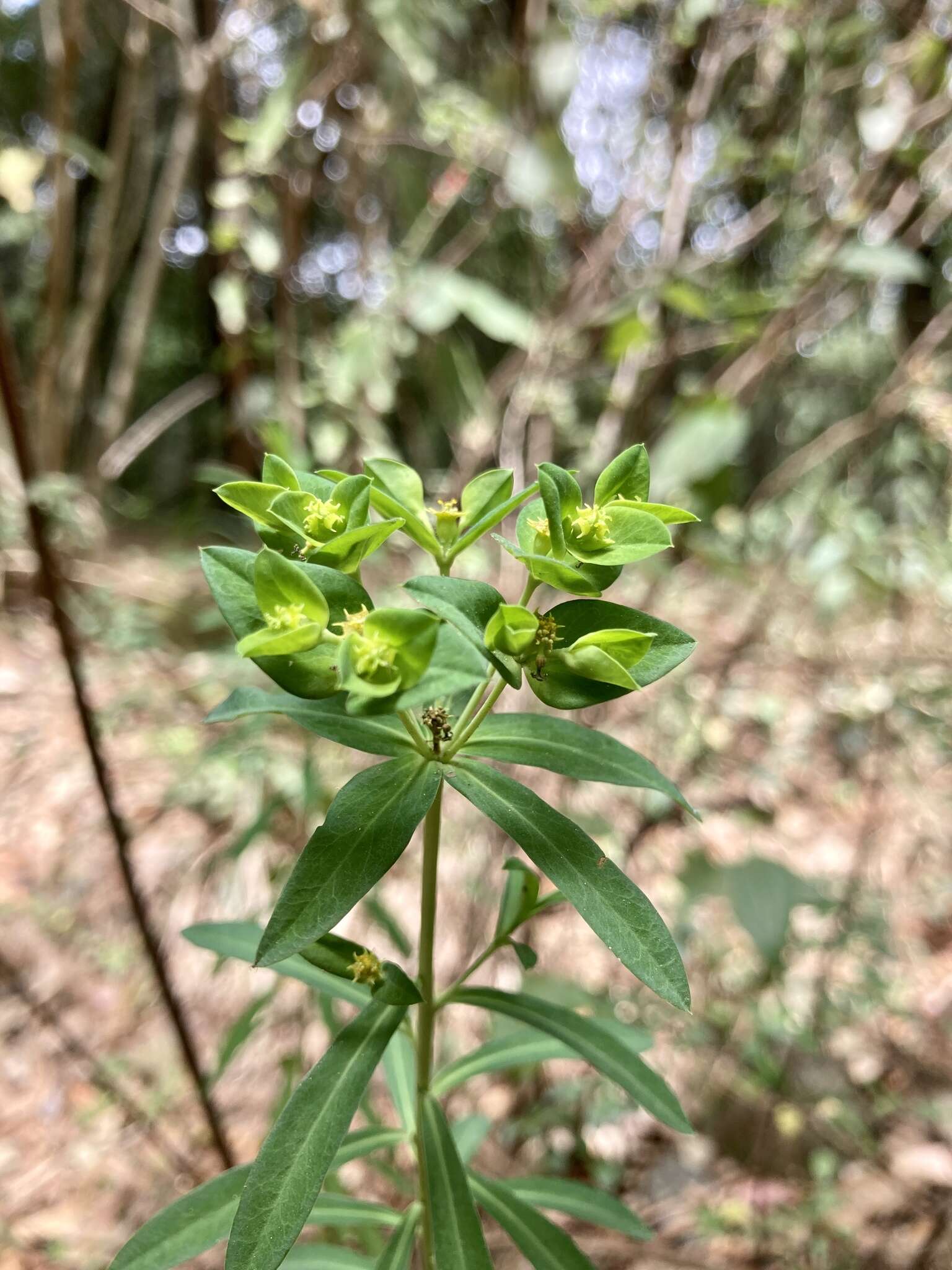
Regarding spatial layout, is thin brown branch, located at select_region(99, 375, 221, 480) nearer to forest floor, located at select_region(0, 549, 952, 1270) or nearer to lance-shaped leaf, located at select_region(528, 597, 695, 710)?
forest floor, located at select_region(0, 549, 952, 1270)

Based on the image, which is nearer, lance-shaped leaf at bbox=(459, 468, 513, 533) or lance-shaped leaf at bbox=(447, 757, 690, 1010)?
lance-shaped leaf at bbox=(447, 757, 690, 1010)

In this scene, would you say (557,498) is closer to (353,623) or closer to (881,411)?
(353,623)

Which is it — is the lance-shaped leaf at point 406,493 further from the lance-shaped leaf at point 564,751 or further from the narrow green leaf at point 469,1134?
the narrow green leaf at point 469,1134

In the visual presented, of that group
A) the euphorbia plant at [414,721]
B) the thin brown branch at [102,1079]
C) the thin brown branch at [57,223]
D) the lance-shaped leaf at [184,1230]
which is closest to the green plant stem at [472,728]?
the euphorbia plant at [414,721]

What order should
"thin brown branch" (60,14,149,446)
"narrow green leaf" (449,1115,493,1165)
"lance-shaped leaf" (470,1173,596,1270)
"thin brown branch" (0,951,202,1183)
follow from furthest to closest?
"thin brown branch" (60,14,149,446) < "thin brown branch" (0,951,202,1183) < "narrow green leaf" (449,1115,493,1165) < "lance-shaped leaf" (470,1173,596,1270)

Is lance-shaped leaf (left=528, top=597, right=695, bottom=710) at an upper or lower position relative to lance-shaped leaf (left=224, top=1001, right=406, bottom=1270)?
upper

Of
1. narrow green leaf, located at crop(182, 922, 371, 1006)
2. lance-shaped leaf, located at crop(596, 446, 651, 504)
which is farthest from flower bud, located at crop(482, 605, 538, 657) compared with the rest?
narrow green leaf, located at crop(182, 922, 371, 1006)

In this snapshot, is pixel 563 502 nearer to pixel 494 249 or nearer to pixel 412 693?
pixel 412 693
